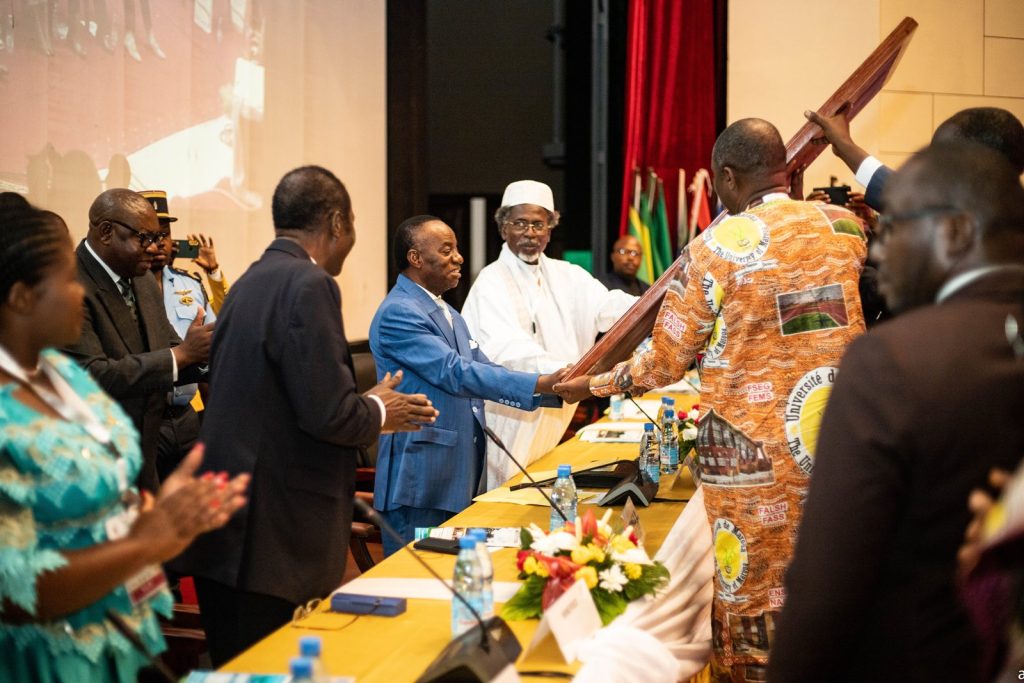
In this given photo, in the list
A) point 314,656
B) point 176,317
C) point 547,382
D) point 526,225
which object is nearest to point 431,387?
point 547,382

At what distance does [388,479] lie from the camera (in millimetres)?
3277

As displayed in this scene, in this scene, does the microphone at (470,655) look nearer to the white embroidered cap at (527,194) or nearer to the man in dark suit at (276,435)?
the man in dark suit at (276,435)

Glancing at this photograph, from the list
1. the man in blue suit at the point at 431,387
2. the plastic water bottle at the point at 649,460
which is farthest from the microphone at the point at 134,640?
the plastic water bottle at the point at 649,460

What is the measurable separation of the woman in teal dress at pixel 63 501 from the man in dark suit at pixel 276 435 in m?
0.30

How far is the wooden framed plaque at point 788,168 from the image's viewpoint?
3.03 metres

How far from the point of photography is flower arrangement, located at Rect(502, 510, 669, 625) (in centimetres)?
211

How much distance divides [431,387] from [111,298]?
1.03 m

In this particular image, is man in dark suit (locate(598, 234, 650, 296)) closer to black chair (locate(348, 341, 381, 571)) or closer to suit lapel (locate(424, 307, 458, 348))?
black chair (locate(348, 341, 381, 571))

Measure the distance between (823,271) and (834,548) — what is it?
1.18 meters

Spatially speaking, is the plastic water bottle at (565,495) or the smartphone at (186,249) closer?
the plastic water bottle at (565,495)

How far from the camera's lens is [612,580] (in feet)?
6.98

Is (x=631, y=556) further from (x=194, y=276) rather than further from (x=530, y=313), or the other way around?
(x=194, y=276)

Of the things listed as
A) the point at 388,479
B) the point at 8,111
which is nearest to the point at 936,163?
the point at 388,479

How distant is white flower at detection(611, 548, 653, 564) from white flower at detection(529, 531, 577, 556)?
10 cm
